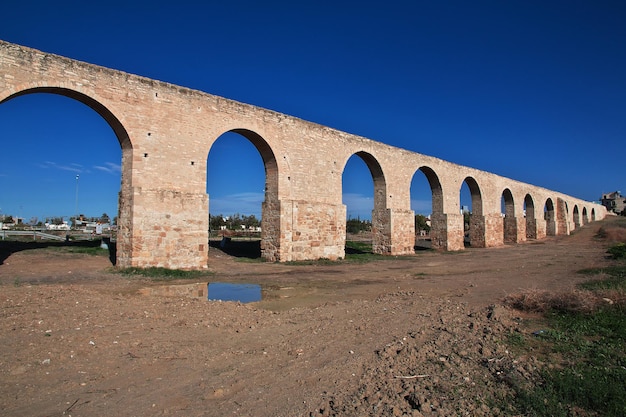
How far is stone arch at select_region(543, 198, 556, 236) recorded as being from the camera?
4019 cm

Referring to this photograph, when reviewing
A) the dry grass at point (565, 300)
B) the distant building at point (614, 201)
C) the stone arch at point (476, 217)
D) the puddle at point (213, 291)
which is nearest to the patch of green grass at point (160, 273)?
the puddle at point (213, 291)

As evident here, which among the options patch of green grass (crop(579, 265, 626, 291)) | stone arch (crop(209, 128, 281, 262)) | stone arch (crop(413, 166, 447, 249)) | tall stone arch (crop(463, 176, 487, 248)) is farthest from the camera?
tall stone arch (crop(463, 176, 487, 248))

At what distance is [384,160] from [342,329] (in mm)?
14265

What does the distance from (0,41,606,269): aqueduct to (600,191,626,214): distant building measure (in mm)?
91147

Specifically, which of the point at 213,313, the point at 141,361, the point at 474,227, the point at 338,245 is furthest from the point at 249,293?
the point at 474,227

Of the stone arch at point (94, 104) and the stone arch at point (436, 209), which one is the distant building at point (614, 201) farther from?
the stone arch at point (94, 104)

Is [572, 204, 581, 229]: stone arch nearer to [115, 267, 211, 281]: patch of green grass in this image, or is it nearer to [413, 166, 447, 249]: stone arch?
[413, 166, 447, 249]: stone arch

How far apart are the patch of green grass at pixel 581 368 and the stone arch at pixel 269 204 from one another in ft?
33.1

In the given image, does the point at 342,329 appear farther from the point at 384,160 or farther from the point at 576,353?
the point at 384,160

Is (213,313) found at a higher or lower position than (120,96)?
lower

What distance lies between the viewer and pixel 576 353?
3.85 m

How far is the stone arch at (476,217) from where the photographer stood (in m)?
25.5

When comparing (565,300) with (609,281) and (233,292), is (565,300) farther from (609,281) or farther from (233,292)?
(233,292)

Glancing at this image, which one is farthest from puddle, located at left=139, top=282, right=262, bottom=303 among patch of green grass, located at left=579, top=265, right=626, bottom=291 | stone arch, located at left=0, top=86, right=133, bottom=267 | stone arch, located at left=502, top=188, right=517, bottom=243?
stone arch, located at left=502, top=188, right=517, bottom=243
